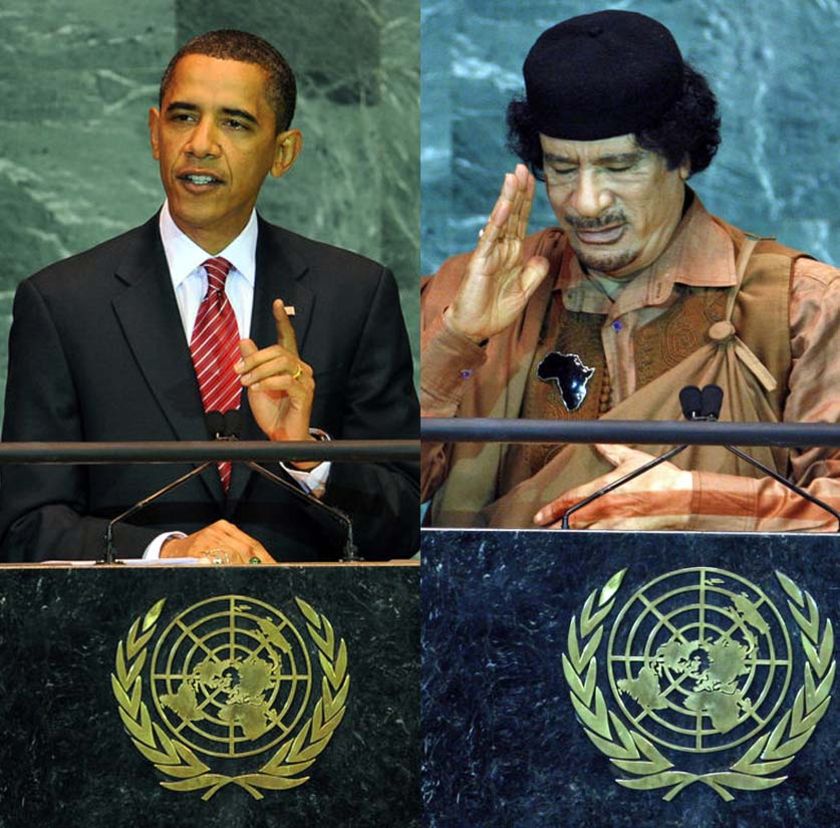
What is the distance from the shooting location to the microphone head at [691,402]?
6074mm

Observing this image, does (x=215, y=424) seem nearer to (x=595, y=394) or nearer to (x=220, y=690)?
(x=220, y=690)

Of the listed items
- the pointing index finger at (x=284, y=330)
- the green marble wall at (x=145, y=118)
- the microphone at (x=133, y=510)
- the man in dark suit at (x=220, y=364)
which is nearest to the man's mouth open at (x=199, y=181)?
the man in dark suit at (x=220, y=364)

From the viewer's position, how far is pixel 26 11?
7168 millimetres

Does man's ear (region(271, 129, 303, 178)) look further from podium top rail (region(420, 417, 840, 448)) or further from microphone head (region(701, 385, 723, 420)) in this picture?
microphone head (region(701, 385, 723, 420))

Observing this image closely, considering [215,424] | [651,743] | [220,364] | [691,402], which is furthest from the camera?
[220,364]

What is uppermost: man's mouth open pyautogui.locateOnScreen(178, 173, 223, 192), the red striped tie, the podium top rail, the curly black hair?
the curly black hair

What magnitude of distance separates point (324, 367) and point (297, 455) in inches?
24.2

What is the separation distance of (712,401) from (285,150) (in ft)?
6.03

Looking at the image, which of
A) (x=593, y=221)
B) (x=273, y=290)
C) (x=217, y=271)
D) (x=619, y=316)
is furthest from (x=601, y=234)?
(x=217, y=271)

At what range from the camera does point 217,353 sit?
6.95 m

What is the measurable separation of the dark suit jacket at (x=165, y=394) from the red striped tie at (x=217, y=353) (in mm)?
37

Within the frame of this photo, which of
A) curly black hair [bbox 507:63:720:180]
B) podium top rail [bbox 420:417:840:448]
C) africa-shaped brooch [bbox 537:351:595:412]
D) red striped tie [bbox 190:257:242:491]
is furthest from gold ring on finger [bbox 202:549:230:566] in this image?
curly black hair [bbox 507:63:720:180]

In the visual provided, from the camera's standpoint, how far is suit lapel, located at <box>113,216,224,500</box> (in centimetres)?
688

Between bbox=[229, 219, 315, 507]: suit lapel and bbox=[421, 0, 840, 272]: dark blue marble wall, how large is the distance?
1070 millimetres
